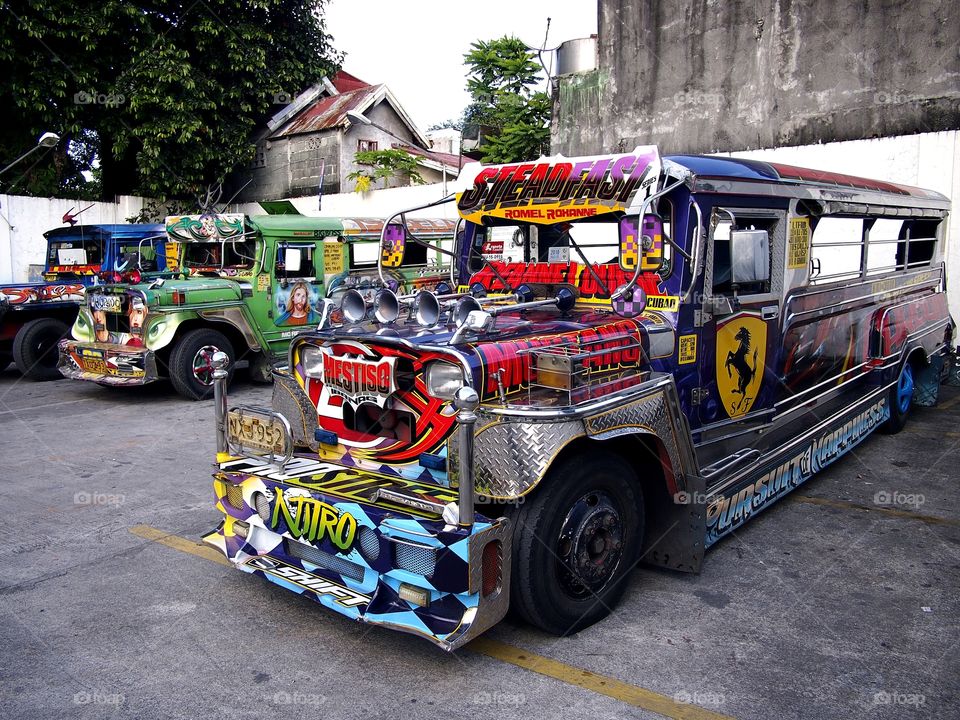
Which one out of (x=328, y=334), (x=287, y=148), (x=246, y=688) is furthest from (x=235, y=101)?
(x=246, y=688)

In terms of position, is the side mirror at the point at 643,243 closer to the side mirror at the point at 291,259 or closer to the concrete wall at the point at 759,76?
the side mirror at the point at 291,259

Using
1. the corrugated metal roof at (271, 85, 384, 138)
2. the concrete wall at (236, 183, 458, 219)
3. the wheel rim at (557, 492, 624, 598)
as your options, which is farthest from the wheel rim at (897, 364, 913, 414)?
the corrugated metal roof at (271, 85, 384, 138)

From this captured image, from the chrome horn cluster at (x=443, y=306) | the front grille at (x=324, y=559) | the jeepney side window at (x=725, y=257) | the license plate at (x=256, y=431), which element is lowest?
the front grille at (x=324, y=559)

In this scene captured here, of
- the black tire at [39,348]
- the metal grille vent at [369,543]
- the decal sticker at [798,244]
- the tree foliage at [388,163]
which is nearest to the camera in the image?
the metal grille vent at [369,543]

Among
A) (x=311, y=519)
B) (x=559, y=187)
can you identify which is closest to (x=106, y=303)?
→ (x=559, y=187)

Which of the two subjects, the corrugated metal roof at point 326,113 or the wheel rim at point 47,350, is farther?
the corrugated metal roof at point 326,113

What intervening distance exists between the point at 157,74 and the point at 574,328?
54.2 feet

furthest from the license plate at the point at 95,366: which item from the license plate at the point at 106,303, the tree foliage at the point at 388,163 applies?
the tree foliage at the point at 388,163

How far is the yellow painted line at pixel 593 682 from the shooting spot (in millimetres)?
3109

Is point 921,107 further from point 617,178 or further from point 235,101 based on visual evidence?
point 235,101

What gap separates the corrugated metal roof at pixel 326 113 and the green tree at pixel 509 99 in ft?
9.42

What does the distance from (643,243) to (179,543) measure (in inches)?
135

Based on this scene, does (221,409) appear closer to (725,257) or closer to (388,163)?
(725,257)

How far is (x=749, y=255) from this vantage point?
4496 mm
